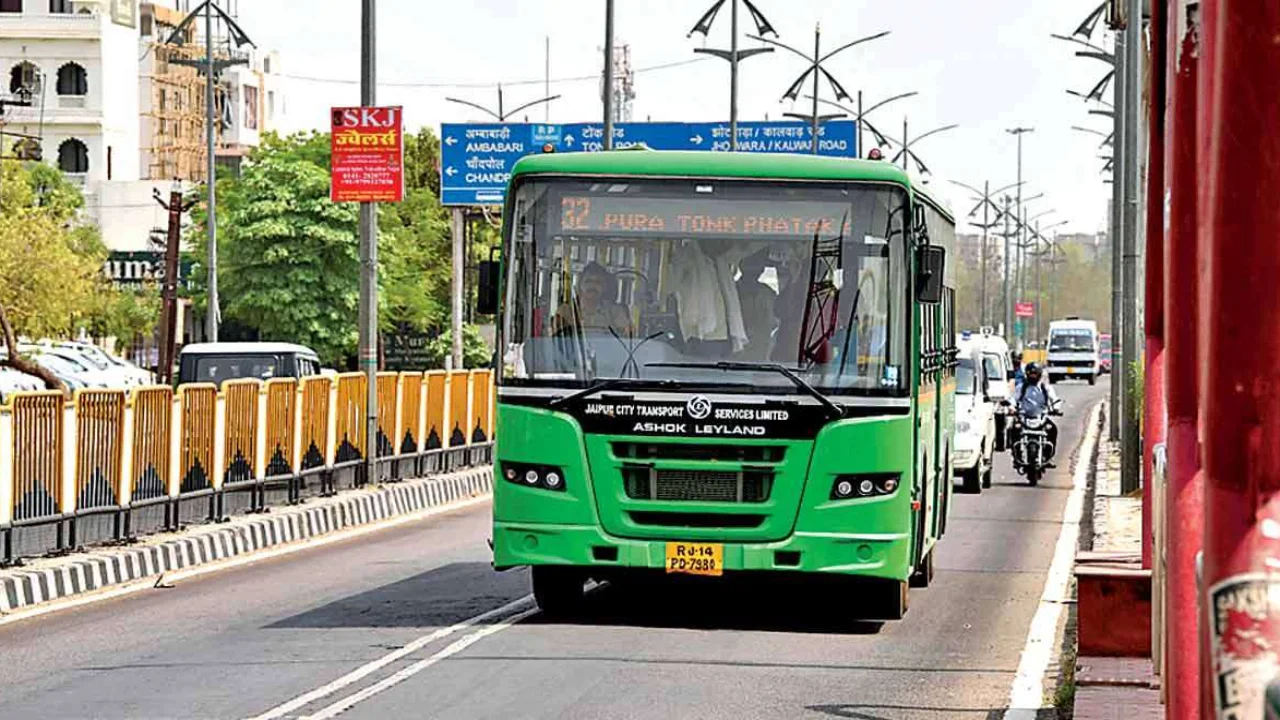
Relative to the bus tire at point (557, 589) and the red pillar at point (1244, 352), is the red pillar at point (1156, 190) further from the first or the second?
the bus tire at point (557, 589)

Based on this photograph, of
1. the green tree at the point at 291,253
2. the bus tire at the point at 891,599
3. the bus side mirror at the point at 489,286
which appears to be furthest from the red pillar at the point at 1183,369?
the green tree at the point at 291,253

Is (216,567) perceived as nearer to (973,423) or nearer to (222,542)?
(222,542)

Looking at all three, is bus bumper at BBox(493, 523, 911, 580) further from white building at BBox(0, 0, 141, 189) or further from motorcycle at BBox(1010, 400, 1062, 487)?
white building at BBox(0, 0, 141, 189)

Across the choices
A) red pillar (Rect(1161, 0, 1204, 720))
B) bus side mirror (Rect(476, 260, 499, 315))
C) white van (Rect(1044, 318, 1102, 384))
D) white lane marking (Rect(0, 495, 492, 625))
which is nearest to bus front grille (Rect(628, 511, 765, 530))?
bus side mirror (Rect(476, 260, 499, 315))

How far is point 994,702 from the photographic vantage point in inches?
452

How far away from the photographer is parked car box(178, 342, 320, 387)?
31.0 meters

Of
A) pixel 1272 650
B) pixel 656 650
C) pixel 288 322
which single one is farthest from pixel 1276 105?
pixel 288 322

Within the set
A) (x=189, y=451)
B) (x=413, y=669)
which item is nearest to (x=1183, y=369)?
(x=413, y=669)

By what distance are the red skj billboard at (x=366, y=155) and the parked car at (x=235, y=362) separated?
5684 mm

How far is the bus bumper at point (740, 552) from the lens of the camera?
542 inches

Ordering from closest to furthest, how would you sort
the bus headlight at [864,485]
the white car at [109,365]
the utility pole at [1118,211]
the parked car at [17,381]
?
the bus headlight at [864,485], the utility pole at [1118,211], the parked car at [17,381], the white car at [109,365]

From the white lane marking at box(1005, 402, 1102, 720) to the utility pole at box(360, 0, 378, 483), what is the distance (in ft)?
24.7

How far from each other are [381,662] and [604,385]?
2.42m

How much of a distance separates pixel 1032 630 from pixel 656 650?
9.64 ft
